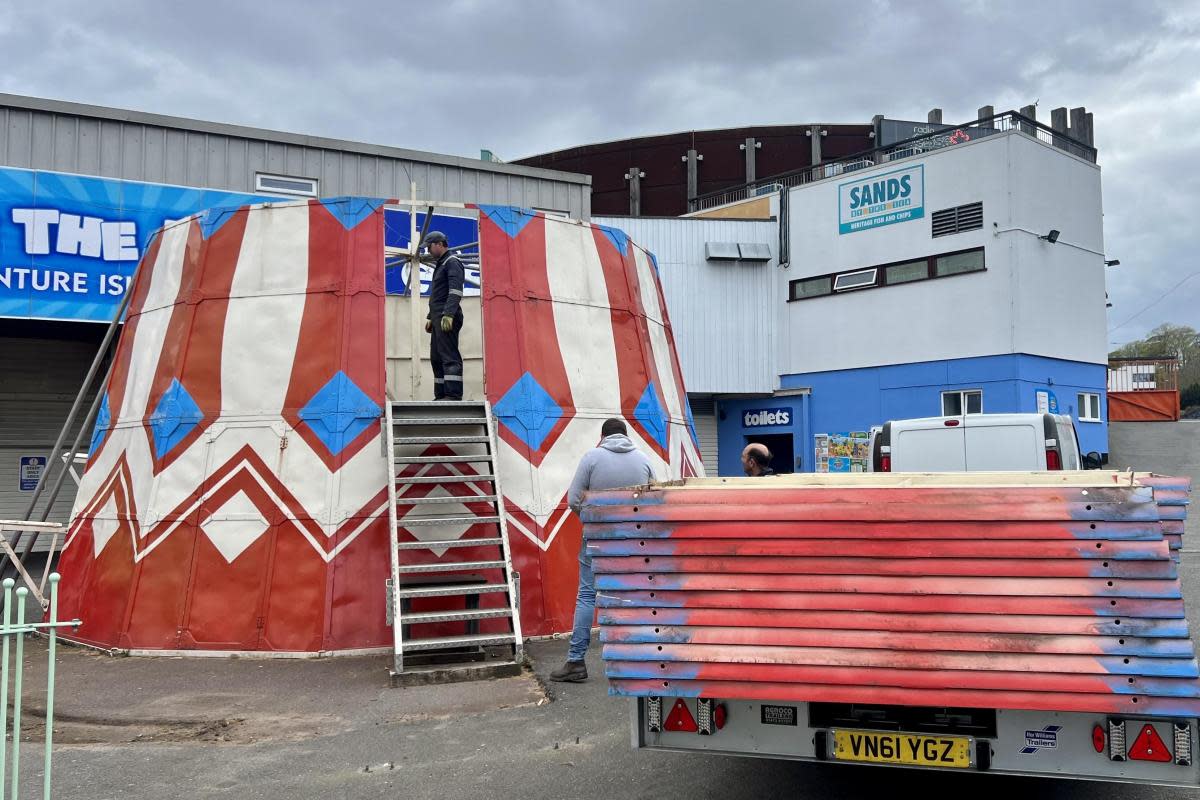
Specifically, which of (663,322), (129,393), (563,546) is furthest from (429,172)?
(563,546)

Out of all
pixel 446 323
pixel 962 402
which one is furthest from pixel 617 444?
pixel 962 402

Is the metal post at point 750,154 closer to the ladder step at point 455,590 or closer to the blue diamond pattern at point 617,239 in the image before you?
the blue diamond pattern at point 617,239

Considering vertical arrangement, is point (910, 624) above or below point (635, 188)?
below

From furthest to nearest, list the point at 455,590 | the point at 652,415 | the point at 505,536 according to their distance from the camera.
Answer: the point at 652,415, the point at 505,536, the point at 455,590

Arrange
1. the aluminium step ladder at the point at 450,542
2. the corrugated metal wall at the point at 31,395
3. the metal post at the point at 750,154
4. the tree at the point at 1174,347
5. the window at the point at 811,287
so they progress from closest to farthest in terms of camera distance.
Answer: the aluminium step ladder at the point at 450,542, the corrugated metal wall at the point at 31,395, the window at the point at 811,287, the metal post at the point at 750,154, the tree at the point at 1174,347

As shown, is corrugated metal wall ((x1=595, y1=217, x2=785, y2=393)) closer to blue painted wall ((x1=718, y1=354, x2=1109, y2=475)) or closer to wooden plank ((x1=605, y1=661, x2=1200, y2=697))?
blue painted wall ((x1=718, y1=354, x2=1109, y2=475))

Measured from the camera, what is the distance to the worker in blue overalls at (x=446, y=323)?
31.1 feet

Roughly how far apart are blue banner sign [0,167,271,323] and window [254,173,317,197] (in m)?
1.92

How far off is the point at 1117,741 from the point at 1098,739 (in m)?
0.07

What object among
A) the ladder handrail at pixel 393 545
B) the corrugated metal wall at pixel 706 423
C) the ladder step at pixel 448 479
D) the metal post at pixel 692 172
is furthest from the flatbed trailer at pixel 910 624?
Result: the metal post at pixel 692 172

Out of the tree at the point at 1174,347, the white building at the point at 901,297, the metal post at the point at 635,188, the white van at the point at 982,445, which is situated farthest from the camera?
the tree at the point at 1174,347

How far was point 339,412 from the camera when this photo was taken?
884 centimetres

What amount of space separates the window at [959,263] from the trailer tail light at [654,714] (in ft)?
65.6

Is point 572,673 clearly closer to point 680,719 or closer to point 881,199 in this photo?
point 680,719
